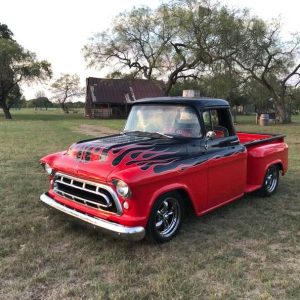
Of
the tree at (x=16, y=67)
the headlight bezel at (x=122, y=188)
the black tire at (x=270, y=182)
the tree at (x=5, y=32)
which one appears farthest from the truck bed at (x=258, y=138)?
the tree at (x=5, y=32)

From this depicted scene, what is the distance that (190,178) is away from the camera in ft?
15.6

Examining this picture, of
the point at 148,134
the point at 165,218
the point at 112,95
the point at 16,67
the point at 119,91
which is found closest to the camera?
the point at 165,218

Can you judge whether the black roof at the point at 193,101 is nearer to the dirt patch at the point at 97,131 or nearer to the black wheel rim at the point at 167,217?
the black wheel rim at the point at 167,217

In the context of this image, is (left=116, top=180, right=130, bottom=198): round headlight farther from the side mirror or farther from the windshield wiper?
the side mirror

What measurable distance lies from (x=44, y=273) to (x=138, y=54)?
35.1 m

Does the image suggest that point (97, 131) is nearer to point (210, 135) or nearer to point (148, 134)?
point (148, 134)

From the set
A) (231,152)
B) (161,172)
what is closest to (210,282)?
(161,172)

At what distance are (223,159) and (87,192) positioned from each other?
2041mm

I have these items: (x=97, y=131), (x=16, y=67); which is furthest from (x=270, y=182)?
(x=16, y=67)

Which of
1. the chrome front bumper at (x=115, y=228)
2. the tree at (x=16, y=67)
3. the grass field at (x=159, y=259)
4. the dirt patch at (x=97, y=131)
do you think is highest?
the tree at (x=16, y=67)

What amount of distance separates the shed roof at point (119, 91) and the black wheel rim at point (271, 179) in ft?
141

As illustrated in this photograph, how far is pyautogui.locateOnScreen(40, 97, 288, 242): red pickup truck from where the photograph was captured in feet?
13.6

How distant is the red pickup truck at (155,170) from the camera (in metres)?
4.15

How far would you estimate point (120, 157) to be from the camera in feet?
14.4
